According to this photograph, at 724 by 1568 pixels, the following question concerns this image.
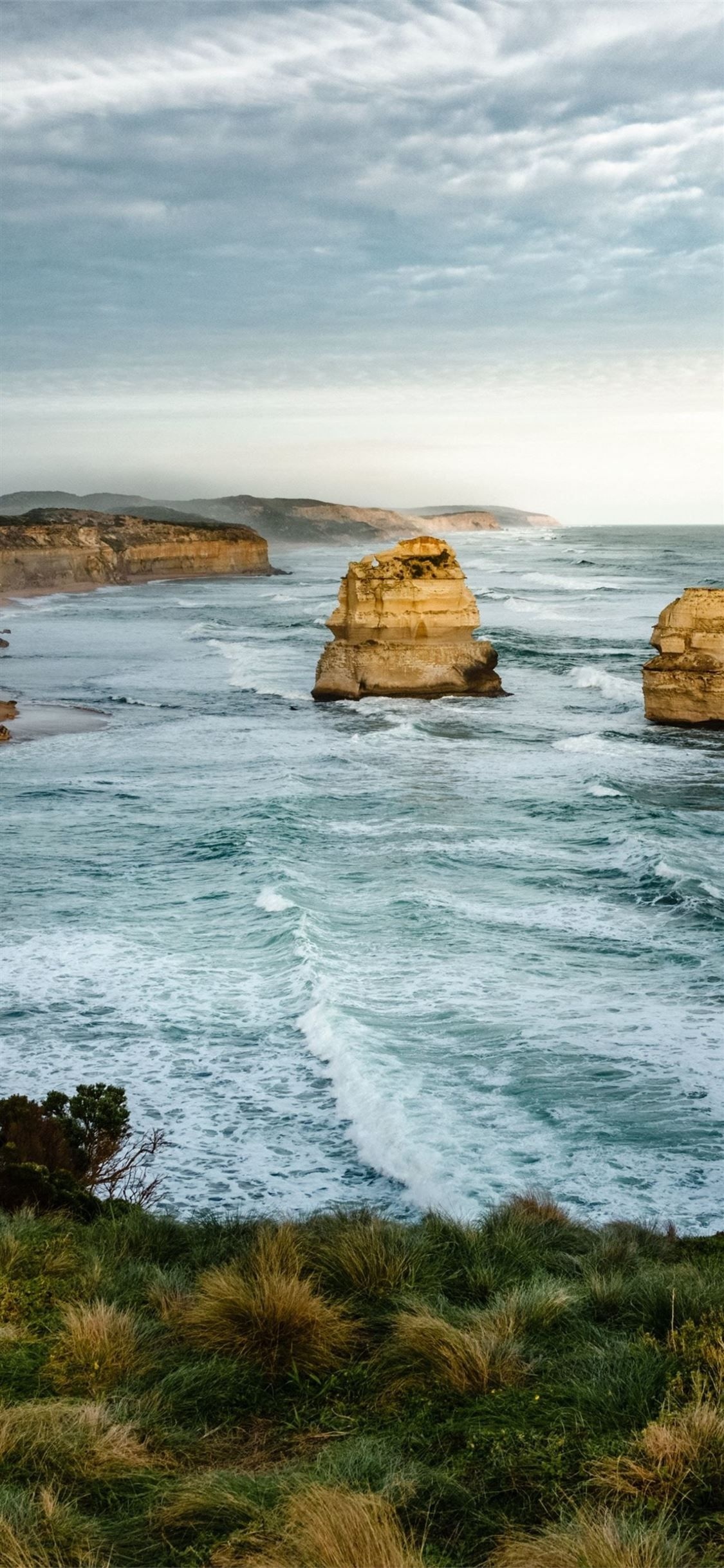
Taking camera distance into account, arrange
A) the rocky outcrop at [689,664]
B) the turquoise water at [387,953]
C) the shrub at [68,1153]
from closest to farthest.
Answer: the shrub at [68,1153] < the turquoise water at [387,953] < the rocky outcrop at [689,664]

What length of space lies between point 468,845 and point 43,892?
7.38 metres

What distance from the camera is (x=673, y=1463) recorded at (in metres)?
4.71

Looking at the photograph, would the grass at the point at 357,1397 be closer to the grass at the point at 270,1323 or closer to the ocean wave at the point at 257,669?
the grass at the point at 270,1323

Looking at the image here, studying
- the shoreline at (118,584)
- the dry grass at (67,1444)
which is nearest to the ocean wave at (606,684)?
the dry grass at (67,1444)

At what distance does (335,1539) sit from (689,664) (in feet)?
93.7

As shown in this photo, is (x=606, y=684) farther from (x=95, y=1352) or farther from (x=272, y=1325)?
(x=95, y=1352)

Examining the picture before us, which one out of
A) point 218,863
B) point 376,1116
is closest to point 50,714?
point 218,863

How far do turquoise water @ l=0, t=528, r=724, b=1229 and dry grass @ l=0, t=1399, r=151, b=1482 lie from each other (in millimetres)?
5263

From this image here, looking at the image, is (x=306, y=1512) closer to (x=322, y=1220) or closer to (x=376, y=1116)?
(x=322, y=1220)

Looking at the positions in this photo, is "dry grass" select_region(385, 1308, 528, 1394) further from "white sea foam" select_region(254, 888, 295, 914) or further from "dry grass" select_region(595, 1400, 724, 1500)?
"white sea foam" select_region(254, 888, 295, 914)

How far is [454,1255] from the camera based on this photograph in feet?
24.8

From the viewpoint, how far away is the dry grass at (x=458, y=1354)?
5707 millimetres

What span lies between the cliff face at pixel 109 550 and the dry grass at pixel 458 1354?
337 ft

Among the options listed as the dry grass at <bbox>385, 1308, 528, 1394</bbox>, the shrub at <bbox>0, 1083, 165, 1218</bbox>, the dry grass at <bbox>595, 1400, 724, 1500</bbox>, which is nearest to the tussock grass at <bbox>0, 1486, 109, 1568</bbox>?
the dry grass at <bbox>385, 1308, 528, 1394</bbox>
